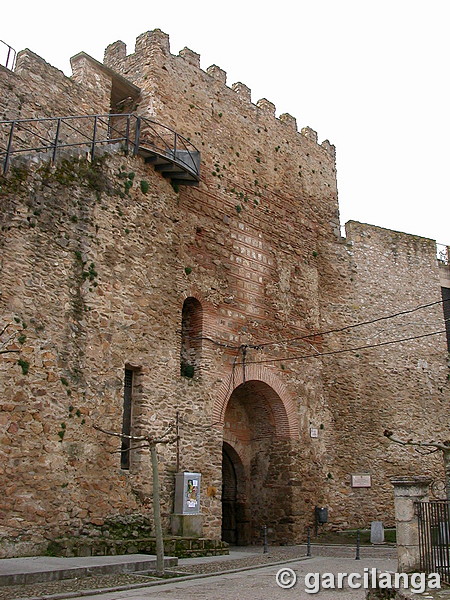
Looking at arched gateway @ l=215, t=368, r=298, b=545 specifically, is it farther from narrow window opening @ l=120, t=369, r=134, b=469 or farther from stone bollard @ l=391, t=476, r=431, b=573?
stone bollard @ l=391, t=476, r=431, b=573

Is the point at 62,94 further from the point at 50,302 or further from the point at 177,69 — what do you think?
the point at 50,302

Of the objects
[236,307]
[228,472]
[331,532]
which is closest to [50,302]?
[236,307]

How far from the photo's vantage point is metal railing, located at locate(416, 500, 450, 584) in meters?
8.66

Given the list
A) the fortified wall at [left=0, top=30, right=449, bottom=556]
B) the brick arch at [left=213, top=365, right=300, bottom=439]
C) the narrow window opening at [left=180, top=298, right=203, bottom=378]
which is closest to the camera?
the fortified wall at [left=0, top=30, right=449, bottom=556]

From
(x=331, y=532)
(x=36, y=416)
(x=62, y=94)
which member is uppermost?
(x=62, y=94)

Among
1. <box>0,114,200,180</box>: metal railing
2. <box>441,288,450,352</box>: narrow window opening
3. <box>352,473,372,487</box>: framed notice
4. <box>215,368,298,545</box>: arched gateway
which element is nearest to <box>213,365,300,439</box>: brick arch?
<box>215,368,298,545</box>: arched gateway

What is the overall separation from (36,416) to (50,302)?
7.06 feet

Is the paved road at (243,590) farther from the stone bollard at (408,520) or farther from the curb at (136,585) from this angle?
the stone bollard at (408,520)

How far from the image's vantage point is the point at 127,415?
44.6 feet

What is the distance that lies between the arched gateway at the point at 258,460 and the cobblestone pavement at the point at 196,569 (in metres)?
1.30

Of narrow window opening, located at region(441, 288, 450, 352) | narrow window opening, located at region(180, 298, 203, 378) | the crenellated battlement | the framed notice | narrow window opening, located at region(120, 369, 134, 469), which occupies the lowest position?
the framed notice

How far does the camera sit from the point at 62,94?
1480cm

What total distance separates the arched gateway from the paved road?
204 inches

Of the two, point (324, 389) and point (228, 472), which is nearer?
point (228, 472)
